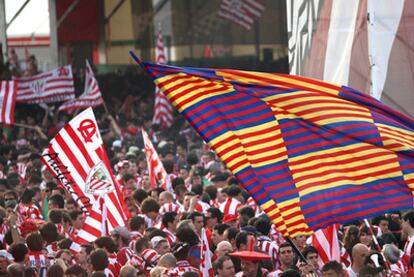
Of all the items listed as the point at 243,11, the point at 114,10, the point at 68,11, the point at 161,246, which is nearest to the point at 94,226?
the point at 161,246

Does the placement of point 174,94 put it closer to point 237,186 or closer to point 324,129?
point 324,129

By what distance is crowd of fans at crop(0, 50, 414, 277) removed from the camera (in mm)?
10422

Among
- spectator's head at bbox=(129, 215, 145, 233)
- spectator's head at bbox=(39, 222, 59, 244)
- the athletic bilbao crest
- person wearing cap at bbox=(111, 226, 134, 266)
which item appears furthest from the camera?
the athletic bilbao crest

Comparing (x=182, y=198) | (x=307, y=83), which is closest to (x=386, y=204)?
(x=307, y=83)

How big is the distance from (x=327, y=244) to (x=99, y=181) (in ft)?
12.6

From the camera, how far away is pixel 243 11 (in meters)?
38.6

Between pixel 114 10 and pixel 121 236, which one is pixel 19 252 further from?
pixel 114 10

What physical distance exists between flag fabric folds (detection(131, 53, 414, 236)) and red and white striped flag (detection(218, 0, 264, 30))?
29.5 meters

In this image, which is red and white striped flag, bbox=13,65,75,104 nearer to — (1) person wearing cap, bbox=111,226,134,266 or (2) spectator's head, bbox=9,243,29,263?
(1) person wearing cap, bbox=111,226,134,266

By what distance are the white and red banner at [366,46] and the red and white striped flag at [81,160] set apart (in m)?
2.48

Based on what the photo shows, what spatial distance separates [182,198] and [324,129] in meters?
7.78

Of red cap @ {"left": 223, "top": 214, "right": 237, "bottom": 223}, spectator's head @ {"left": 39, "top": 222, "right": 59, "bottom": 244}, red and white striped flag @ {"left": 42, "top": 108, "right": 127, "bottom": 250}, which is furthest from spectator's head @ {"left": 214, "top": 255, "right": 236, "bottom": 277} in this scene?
red and white striped flag @ {"left": 42, "top": 108, "right": 127, "bottom": 250}

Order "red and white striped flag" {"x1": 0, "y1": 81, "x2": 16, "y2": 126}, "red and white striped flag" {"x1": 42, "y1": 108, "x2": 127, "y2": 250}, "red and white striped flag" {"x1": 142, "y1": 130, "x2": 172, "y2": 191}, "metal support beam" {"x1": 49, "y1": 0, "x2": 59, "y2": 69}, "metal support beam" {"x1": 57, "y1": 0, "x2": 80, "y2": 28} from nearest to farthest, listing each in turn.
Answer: "red and white striped flag" {"x1": 42, "y1": 108, "x2": 127, "y2": 250}
"red and white striped flag" {"x1": 142, "y1": 130, "x2": 172, "y2": 191}
"red and white striped flag" {"x1": 0, "y1": 81, "x2": 16, "y2": 126}
"metal support beam" {"x1": 49, "y1": 0, "x2": 59, "y2": 69}
"metal support beam" {"x1": 57, "y1": 0, "x2": 80, "y2": 28}

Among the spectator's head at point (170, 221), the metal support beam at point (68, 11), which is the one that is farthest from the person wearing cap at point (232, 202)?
the metal support beam at point (68, 11)
